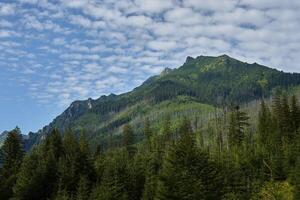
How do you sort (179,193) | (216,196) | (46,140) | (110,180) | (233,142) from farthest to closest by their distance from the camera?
1. (233,142)
2. (46,140)
3. (110,180)
4. (216,196)
5. (179,193)

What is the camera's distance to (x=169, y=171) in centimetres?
6544

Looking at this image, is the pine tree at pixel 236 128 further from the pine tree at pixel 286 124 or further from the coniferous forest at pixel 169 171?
the pine tree at pixel 286 124

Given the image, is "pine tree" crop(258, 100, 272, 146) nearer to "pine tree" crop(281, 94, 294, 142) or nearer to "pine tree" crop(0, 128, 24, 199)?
"pine tree" crop(281, 94, 294, 142)

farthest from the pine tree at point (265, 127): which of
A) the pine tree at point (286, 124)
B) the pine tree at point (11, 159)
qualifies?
the pine tree at point (11, 159)

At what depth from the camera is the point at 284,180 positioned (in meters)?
103

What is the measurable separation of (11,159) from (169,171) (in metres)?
55.2

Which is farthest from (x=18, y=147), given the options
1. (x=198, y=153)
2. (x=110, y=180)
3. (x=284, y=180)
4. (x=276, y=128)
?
(x=276, y=128)

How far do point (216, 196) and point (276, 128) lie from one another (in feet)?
232

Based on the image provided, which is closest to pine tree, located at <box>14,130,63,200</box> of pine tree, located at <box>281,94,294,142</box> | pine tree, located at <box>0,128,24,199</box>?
pine tree, located at <box>0,128,24,199</box>

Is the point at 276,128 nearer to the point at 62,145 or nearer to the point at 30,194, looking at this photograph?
the point at 62,145

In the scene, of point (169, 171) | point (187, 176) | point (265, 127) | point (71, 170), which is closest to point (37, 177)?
point (71, 170)

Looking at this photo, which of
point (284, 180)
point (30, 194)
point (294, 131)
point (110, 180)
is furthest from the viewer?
point (294, 131)

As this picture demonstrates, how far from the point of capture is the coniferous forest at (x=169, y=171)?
71.2 m

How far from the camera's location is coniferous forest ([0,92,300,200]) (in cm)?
7125
